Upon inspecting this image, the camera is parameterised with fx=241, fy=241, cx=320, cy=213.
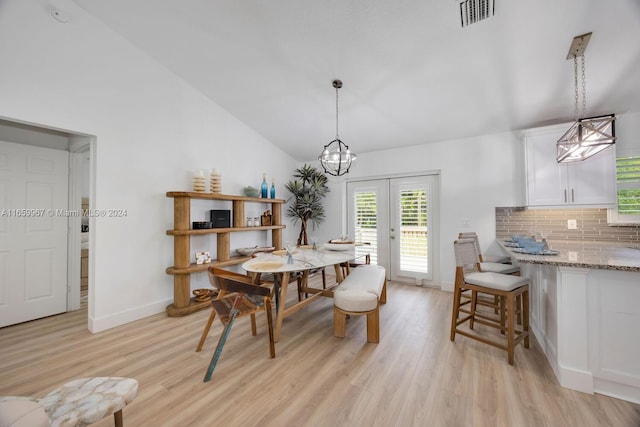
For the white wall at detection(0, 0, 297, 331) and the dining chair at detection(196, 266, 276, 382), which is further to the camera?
the white wall at detection(0, 0, 297, 331)

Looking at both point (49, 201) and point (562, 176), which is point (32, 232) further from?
point (562, 176)

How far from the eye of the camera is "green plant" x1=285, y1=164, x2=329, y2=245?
195 inches

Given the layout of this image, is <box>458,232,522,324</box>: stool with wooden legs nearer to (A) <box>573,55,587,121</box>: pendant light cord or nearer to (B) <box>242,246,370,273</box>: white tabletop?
(B) <box>242,246,370,273</box>: white tabletop

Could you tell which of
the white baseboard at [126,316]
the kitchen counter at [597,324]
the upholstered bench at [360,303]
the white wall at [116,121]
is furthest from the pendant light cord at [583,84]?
the white baseboard at [126,316]

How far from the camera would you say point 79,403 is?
3.41 ft

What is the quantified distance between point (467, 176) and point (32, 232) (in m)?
6.11

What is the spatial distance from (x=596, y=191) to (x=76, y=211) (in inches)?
265

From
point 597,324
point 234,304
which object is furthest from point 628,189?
point 234,304

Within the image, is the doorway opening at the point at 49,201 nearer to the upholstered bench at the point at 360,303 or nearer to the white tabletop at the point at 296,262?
the white tabletop at the point at 296,262

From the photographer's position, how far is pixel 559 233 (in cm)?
338

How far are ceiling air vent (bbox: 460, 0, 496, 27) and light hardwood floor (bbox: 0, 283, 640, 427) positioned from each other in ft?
9.66

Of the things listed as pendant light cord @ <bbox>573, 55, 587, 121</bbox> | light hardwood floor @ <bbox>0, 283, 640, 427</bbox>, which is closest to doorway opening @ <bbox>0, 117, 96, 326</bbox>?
light hardwood floor @ <bbox>0, 283, 640, 427</bbox>

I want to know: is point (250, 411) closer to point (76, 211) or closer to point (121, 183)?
point (121, 183)

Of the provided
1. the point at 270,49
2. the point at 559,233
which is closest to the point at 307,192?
the point at 270,49
